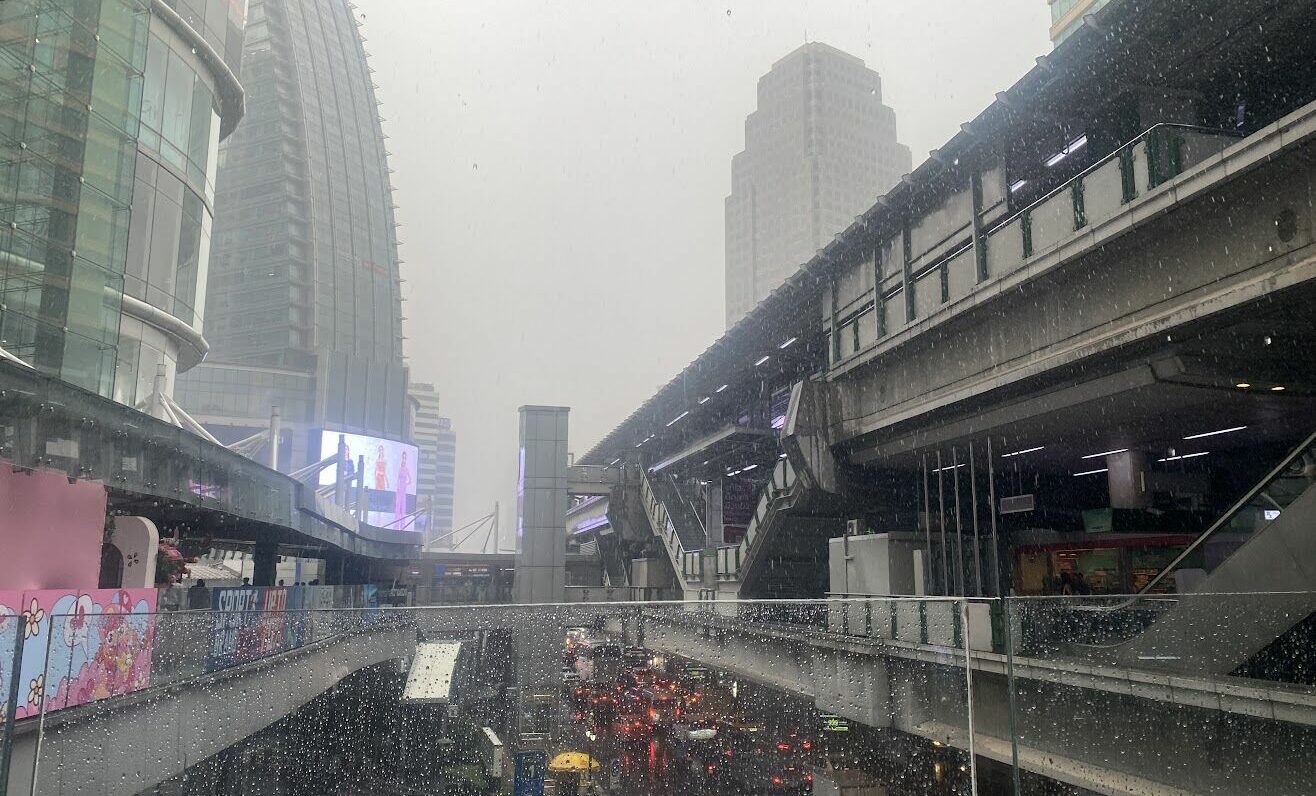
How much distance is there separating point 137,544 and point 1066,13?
5898cm

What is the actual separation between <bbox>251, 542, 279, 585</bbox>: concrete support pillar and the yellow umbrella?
3301 cm

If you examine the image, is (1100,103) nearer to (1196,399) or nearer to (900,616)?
(1196,399)

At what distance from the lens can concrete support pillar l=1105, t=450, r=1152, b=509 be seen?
19.2m

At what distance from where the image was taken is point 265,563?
35.8 metres

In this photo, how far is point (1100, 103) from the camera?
15.1 metres

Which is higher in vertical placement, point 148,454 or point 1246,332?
point 1246,332

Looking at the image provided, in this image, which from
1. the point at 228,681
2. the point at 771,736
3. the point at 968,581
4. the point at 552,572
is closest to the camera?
the point at 228,681

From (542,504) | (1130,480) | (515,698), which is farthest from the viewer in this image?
(542,504)

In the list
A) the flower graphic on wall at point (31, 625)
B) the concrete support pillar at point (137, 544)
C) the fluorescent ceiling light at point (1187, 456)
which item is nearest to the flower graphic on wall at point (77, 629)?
the flower graphic on wall at point (31, 625)

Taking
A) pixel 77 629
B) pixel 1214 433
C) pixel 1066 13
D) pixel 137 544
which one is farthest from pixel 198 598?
pixel 1066 13

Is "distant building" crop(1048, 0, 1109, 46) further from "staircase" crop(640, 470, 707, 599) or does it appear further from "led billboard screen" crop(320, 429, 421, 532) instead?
"led billboard screen" crop(320, 429, 421, 532)

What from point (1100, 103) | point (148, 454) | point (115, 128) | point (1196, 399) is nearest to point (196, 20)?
point (115, 128)

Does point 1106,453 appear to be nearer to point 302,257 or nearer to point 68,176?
point 68,176

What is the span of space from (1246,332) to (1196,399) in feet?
8.94
